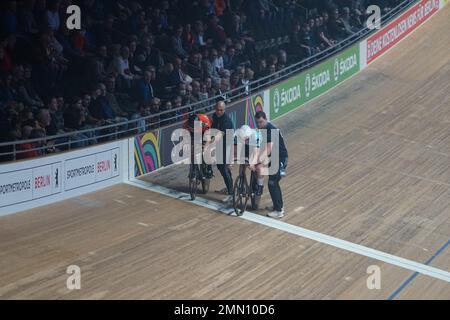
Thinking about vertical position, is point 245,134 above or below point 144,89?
below

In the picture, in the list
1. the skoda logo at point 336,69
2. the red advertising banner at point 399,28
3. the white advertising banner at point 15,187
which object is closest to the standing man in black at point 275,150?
the white advertising banner at point 15,187

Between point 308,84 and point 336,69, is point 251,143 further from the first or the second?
point 336,69

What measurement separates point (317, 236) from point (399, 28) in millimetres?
12093

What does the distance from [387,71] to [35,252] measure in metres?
12.4

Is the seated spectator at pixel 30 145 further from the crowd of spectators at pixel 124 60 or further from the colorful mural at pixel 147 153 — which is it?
the colorful mural at pixel 147 153

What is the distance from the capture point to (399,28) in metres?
22.4

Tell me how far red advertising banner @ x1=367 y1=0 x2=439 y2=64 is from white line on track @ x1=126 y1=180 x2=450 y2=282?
369 inches

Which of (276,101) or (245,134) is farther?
(276,101)

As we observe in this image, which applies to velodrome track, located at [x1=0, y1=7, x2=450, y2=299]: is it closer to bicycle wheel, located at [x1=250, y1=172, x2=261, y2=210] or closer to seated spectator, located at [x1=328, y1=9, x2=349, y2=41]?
bicycle wheel, located at [x1=250, y1=172, x2=261, y2=210]

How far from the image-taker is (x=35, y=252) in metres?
10.7

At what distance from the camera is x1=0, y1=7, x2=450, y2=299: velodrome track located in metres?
10.1

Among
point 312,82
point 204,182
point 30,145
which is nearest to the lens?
point 30,145

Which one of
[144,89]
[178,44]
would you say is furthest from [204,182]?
[178,44]
